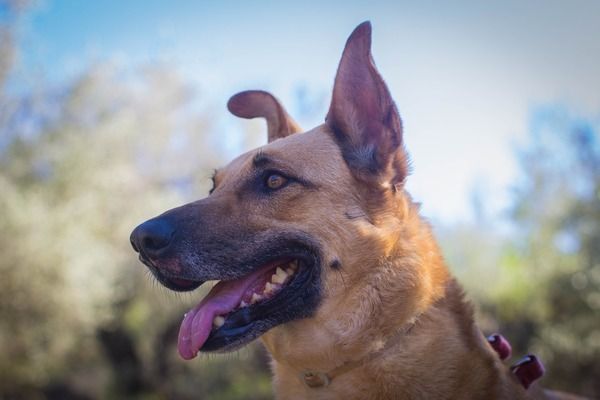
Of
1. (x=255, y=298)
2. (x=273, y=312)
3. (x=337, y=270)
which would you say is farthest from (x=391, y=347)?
(x=255, y=298)

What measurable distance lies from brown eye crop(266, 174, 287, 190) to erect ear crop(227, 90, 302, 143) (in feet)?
4.11

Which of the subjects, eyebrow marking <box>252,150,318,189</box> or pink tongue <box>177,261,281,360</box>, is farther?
eyebrow marking <box>252,150,318,189</box>

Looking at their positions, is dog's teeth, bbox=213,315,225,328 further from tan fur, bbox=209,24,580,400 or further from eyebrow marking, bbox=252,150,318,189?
eyebrow marking, bbox=252,150,318,189

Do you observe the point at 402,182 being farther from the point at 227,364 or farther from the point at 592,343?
the point at 227,364

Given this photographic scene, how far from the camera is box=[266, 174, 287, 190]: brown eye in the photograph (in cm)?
344

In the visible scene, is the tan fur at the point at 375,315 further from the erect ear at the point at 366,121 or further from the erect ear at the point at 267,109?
the erect ear at the point at 267,109

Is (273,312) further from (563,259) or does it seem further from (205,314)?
(563,259)

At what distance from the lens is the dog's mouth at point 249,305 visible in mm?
3086

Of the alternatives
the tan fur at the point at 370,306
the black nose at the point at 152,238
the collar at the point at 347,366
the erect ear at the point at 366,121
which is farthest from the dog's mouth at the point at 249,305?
the erect ear at the point at 366,121

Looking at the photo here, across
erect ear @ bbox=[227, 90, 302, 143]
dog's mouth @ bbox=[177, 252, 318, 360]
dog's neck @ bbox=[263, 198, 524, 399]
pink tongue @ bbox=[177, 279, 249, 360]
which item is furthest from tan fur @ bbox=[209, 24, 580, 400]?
erect ear @ bbox=[227, 90, 302, 143]

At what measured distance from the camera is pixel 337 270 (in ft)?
10.7

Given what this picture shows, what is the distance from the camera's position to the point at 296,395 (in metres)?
3.30

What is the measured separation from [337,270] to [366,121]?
1068 millimetres

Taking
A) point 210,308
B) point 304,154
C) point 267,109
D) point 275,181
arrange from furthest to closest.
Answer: point 267,109, point 304,154, point 275,181, point 210,308
